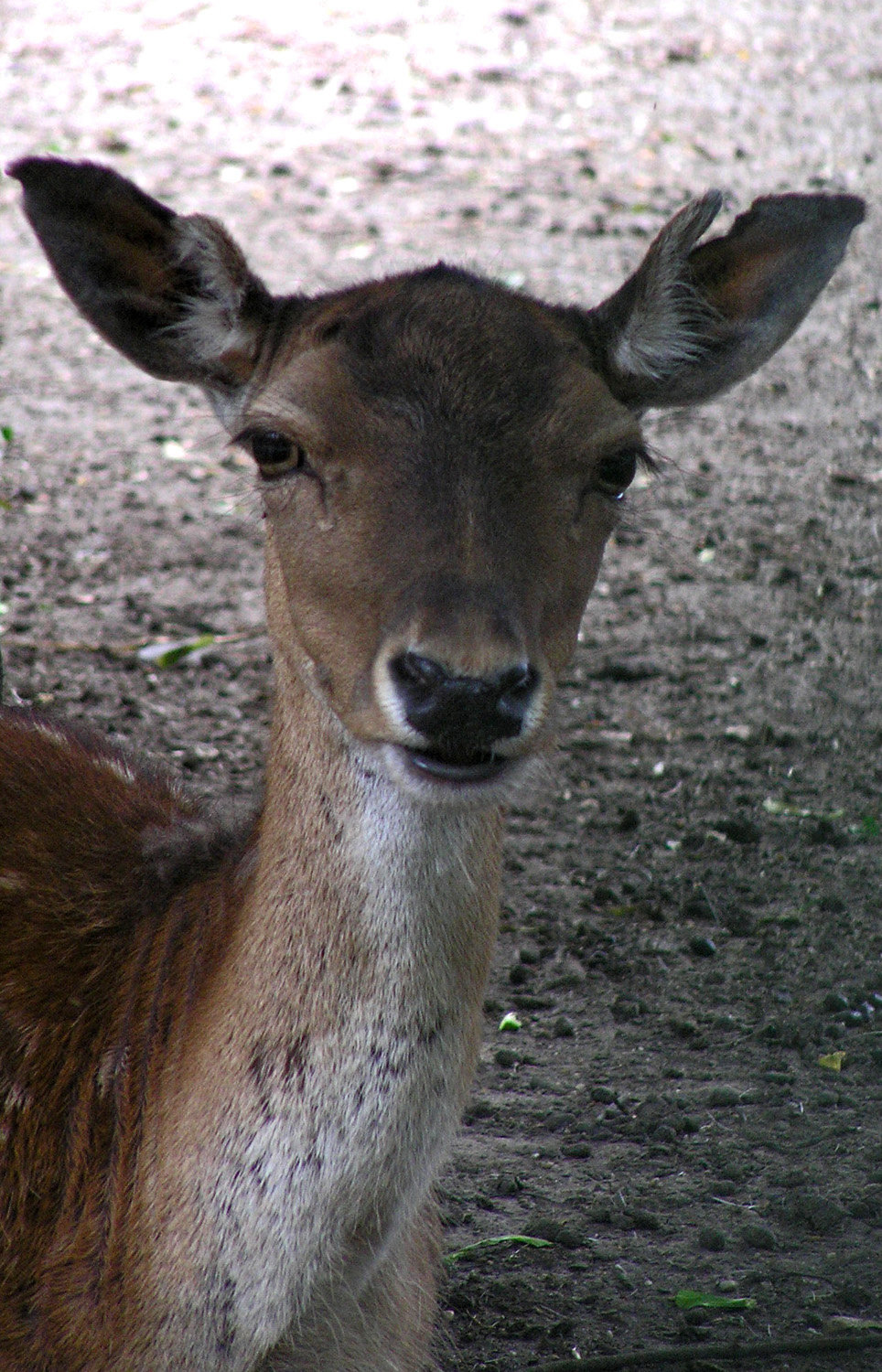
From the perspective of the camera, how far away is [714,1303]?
11.6 ft

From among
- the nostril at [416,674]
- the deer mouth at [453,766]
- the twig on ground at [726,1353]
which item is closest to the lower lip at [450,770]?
the deer mouth at [453,766]

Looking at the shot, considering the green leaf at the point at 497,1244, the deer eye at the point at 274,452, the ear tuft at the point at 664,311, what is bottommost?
the green leaf at the point at 497,1244

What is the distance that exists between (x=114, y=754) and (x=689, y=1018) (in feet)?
6.02

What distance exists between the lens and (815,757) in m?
5.68

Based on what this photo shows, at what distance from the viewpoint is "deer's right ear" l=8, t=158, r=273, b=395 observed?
296cm

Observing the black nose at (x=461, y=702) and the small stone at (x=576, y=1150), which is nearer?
the black nose at (x=461, y=702)

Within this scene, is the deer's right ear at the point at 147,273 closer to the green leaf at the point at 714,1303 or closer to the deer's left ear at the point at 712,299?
the deer's left ear at the point at 712,299

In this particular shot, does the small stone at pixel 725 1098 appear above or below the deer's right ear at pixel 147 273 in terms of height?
below

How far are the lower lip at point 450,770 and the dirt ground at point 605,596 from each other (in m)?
0.86

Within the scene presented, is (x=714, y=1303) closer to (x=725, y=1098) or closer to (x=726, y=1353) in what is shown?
(x=726, y=1353)

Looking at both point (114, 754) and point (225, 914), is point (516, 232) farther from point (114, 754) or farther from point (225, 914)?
point (225, 914)

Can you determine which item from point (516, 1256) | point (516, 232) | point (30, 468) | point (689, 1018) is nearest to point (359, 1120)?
point (516, 1256)

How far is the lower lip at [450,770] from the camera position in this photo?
246cm

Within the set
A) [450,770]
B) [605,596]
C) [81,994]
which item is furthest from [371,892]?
[605,596]
